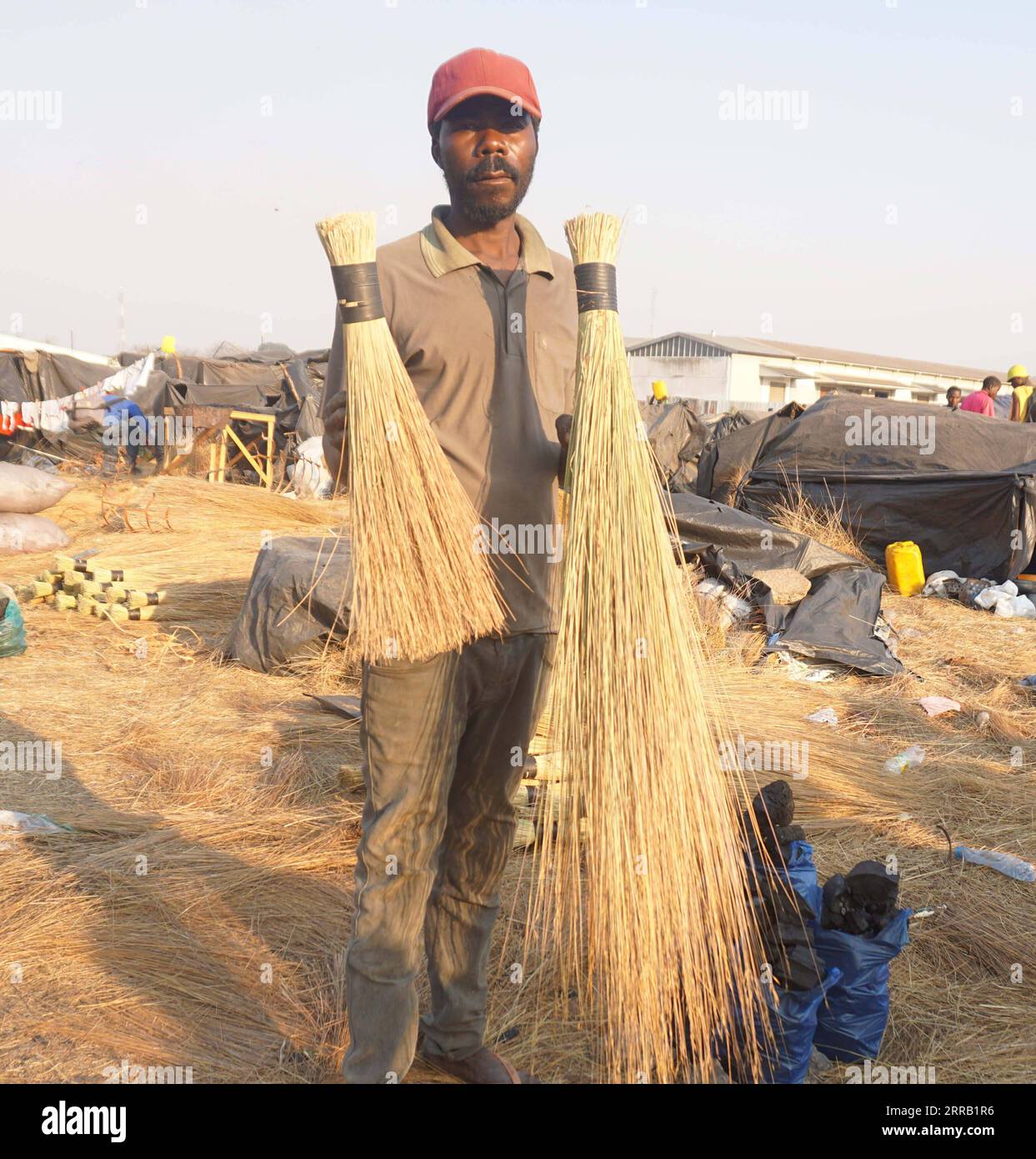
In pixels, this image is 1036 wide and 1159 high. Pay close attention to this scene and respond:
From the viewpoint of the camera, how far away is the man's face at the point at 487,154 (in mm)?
1653

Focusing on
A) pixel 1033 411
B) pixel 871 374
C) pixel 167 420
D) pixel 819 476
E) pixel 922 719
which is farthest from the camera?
pixel 871 374

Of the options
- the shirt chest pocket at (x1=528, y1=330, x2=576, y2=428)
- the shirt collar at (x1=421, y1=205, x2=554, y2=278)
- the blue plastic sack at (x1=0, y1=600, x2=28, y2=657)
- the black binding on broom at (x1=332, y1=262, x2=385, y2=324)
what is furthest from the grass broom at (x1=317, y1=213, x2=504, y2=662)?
the blue plastic sack at (x1=0, y1=600, x2=28, y2=657)

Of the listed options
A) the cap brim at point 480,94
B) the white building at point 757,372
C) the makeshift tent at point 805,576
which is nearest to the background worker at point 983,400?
the makeshift tent at point 805,576

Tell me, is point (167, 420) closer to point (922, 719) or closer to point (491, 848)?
point (922, 719)

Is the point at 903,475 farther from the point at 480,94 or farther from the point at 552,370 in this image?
the point at 480,94

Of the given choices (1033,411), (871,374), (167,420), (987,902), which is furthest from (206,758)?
(871,374)

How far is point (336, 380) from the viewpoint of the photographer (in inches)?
67.2

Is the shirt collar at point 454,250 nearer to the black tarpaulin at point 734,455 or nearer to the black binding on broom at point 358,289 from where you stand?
the black binding on broom at point 358,289

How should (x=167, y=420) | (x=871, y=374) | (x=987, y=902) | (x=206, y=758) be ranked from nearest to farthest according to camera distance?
(x=987, y=902) < (x=206, y=758) < (x=167, y=420) < (x=871, y=374)

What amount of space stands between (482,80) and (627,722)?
1.06 meters

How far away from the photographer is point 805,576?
5.79m

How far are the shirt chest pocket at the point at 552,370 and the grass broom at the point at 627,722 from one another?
93 millimetres

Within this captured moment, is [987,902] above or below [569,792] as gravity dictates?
below
